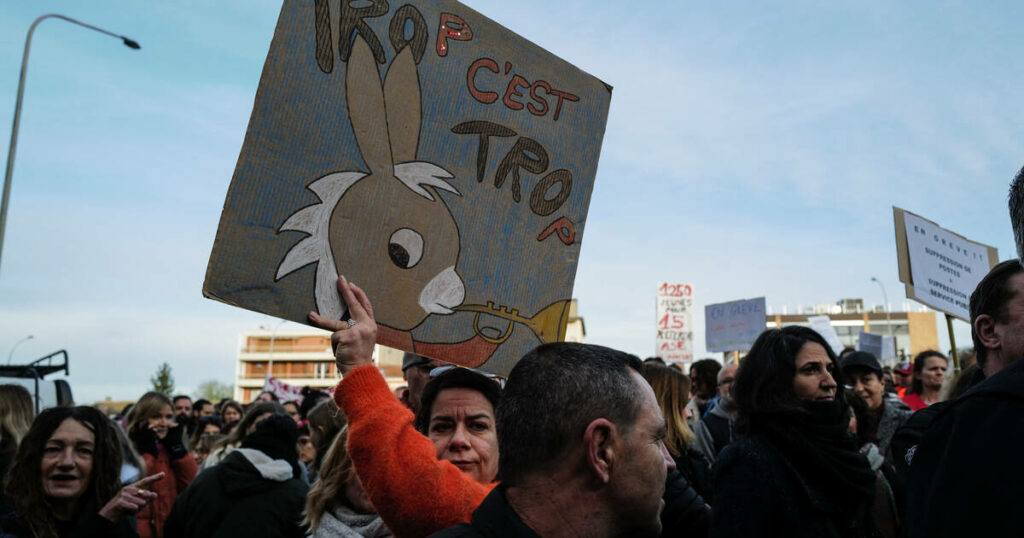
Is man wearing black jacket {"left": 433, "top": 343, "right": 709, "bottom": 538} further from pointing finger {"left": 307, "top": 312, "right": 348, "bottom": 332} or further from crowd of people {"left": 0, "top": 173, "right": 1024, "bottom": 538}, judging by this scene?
pointing finger {"left": 307, "top": 312, "right": 348, "bottom": 332}

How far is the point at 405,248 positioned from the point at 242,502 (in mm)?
2510

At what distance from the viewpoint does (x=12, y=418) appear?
4656mm

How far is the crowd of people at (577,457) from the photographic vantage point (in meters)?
1.56

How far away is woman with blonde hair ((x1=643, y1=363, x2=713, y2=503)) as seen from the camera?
446 cm

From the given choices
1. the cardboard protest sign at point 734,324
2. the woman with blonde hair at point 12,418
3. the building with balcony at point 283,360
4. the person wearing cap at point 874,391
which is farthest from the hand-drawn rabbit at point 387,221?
the building with balcony at point 283,360

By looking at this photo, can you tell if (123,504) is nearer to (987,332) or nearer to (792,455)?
(792,455)

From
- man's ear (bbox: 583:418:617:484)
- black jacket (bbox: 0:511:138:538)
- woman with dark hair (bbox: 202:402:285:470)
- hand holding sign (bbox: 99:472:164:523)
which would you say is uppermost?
man's ear (bbox: 583:418:617:484)

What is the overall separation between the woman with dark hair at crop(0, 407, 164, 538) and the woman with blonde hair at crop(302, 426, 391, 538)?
103cm

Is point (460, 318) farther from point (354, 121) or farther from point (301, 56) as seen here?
point (301, 56)

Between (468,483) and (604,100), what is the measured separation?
1.57 meters

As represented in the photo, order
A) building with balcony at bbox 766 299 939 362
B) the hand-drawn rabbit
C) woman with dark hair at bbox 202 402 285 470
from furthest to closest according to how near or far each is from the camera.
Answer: building with balcony at bbox 766 299 939 362 < woman with dark hair at bbox 202 402 285 470 < the hand-drawn rabbit

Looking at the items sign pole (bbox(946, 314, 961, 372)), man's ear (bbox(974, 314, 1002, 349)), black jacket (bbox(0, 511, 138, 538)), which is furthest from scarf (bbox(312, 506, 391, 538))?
sign pole (bbox(946, 314, 961, 372))

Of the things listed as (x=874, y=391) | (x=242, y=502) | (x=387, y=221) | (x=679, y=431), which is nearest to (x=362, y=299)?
(x=387, y=221)

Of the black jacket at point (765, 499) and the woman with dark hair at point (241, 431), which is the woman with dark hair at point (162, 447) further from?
the black jacket at point (765, 499)
